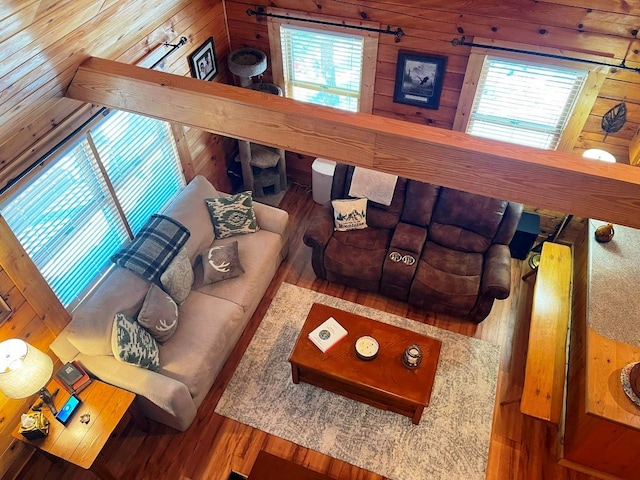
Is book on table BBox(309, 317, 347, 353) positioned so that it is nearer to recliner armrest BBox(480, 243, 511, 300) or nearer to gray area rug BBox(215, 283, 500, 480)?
gray area rug BBox(215, 283, 500, 480)

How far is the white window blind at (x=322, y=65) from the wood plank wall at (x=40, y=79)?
45.1 inches

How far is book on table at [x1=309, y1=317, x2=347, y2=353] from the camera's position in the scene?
138 inches

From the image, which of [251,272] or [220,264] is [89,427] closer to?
[220,264]

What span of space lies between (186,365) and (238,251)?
1120 millimetres

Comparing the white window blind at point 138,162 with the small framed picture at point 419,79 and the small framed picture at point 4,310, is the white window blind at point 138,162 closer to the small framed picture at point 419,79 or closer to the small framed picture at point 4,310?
the small framed picture at point 4,310

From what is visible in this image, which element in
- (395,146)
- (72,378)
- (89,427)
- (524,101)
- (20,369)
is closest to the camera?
(395,146)

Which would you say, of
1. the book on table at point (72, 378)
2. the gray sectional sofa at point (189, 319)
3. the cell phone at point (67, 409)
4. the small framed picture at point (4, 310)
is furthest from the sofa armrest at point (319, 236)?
the small framed picture at point (4, 310)

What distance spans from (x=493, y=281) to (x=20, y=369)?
3312mm

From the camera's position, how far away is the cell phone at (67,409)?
292 centimetres

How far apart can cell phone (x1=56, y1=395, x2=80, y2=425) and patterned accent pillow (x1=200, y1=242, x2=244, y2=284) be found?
127cm

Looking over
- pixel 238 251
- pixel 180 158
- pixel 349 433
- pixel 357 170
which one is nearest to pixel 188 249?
pixel 238 251

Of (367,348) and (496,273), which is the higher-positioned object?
(496,273)

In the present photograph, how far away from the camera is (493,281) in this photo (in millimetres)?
3785

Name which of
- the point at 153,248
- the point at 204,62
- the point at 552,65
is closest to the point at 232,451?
the point at 153,248
